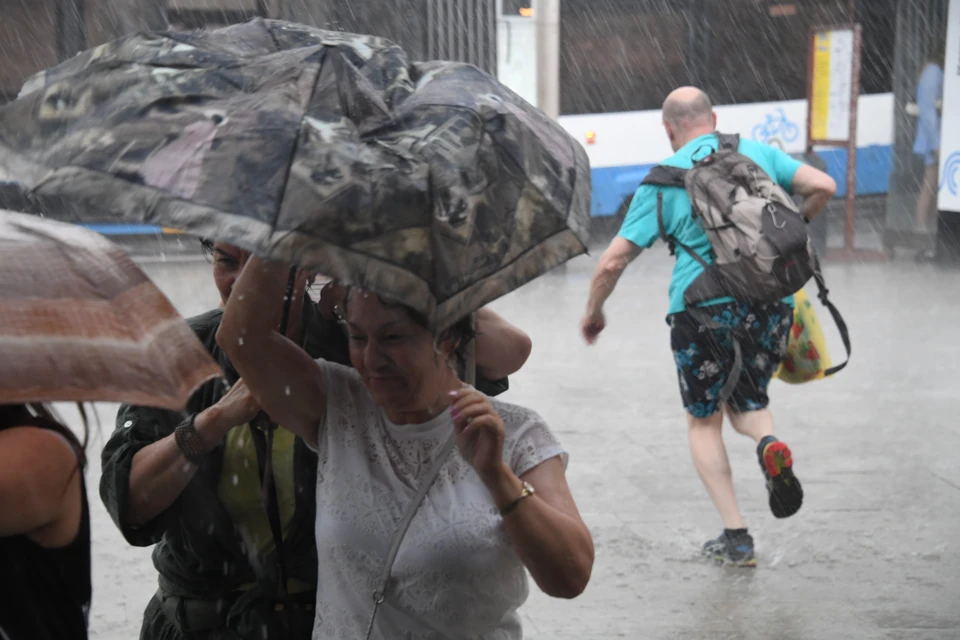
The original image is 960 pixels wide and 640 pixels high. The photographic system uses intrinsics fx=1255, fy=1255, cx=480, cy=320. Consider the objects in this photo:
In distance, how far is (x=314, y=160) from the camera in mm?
1908

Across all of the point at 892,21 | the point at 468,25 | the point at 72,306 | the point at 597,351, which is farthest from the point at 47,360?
the point at 892,21

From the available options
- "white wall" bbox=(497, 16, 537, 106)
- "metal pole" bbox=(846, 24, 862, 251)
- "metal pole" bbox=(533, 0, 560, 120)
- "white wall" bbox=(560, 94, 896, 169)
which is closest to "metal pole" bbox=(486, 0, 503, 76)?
"white wall" bbox=(497, 16, 537, 106)

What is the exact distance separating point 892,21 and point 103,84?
751 inches

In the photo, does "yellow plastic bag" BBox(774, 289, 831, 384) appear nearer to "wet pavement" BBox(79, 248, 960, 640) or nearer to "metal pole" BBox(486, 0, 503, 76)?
"wet pavement" BBox(79, 248, 960, 640)

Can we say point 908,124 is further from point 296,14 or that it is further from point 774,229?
point 774,229

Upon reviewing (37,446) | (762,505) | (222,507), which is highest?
(37,446)

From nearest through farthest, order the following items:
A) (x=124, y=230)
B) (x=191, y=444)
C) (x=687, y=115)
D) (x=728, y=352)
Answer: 1. (x=191, y=444)
2. (x=728, y=352)
3. (x=687, y=115)
4. (x=124, y=230)

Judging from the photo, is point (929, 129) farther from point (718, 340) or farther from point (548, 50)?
point (718, 340)

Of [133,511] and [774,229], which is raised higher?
[133,511]

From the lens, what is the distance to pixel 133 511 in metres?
2.49

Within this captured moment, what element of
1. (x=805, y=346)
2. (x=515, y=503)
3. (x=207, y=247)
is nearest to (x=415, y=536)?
(x=515, y=503)

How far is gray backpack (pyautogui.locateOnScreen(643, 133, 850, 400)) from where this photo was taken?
5.35 m

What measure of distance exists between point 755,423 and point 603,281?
3.09 feet

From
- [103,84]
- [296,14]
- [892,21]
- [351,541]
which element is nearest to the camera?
[103,84]
